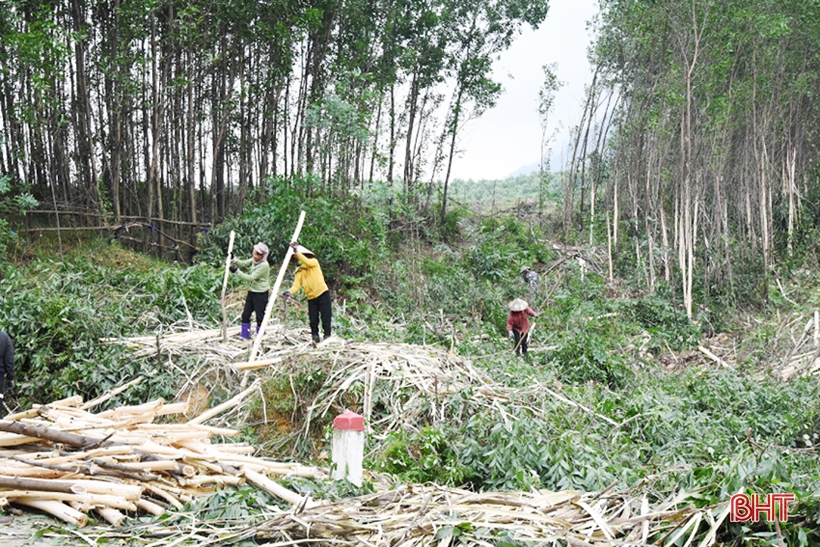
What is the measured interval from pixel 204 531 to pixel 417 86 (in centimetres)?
1888

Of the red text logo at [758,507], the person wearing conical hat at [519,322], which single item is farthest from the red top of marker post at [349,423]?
the person wearing conical hat at [519,322]

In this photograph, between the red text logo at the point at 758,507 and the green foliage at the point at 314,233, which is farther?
the green foliage at the point at 314,233

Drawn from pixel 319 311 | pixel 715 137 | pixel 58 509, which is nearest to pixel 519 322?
pixel 319 311

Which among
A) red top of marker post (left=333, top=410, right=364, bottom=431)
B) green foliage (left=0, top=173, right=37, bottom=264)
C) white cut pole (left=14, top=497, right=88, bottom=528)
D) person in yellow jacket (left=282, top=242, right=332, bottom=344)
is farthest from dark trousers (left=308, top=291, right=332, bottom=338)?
green foliage (left=0, top=173, right=37, bottom=264)

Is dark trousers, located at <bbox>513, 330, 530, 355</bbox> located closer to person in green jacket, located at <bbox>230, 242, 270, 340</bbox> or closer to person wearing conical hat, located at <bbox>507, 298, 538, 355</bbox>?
person wearing conical hat, located at <bbox>507, 298, 538, 355</bbox>

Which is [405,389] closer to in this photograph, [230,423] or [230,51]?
[230,423]

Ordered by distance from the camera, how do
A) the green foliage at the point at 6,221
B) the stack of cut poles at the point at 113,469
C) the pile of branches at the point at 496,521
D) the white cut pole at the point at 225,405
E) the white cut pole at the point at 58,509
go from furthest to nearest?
the green foliage at the point at 6,221
the white cut pole at the point at 225,405
the stack of cut poles at the point at 113,469
the white cut pole at the point at 58,509
the pile of branches at the point at 496,521

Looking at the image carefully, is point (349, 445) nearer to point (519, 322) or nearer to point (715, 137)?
point (519, 322)

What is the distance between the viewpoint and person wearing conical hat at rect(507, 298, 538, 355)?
33.6 feet

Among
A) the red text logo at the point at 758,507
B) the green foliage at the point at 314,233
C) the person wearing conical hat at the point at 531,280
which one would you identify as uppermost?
the green foliage at the point at 314,233

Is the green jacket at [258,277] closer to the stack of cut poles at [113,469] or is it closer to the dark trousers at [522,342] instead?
the stack of cut poles at [113,469]

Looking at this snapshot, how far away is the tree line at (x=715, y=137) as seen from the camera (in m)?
15.3

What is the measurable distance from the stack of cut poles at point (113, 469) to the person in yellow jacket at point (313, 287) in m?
3.23

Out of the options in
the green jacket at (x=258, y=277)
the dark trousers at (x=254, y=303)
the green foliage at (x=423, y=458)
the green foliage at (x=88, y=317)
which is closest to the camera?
the green foliage at (x=423, y=458)
